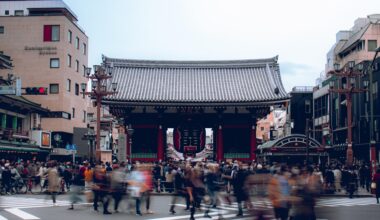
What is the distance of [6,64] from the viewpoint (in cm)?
4069

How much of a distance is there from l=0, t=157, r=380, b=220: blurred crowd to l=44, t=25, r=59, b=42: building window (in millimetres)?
22626

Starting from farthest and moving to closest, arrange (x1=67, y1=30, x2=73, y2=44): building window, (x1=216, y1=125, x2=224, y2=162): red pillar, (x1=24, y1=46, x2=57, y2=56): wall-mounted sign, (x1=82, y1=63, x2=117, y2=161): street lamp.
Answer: (x1=67, y1=30, x2=73, y2=44): building window
(x1=24, y1=46, x2=57, y2=56): wall-mounted sign
(x1=216, y1=125, x2=224, y2=162): red pillar
(x1=82, y1=63, x2=117, y2=161): street lamp

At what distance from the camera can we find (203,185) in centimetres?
1950

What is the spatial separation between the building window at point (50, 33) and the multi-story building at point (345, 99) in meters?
26.8

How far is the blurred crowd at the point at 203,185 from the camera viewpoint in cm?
1279

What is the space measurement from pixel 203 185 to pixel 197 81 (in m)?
23.5

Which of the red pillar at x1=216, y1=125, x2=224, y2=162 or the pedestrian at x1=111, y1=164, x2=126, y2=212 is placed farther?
the red pillar at x1=216, y1=125, x2=224, y2=162

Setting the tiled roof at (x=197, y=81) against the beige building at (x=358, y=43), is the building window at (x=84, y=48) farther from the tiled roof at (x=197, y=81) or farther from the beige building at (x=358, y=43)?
the beige building at (x=358, y=43)

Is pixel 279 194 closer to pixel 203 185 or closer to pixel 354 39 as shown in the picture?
pixel 203 185

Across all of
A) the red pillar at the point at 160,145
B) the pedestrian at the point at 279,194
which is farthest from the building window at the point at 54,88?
the pedestrian at the point at 279,194

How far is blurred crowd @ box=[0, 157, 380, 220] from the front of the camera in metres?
12.8

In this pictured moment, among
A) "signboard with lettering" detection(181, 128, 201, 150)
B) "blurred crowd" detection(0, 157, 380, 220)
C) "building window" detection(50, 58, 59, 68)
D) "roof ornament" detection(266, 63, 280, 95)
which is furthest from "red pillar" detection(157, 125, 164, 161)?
"building window" detection(50, 58, 59, 68)

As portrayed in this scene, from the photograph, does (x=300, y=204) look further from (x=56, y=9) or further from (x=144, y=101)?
(x=56, y=9)

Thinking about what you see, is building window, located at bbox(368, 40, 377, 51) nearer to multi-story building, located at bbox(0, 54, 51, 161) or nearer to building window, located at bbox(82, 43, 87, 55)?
building window, located at bbox(82, 43, 87, 55)
